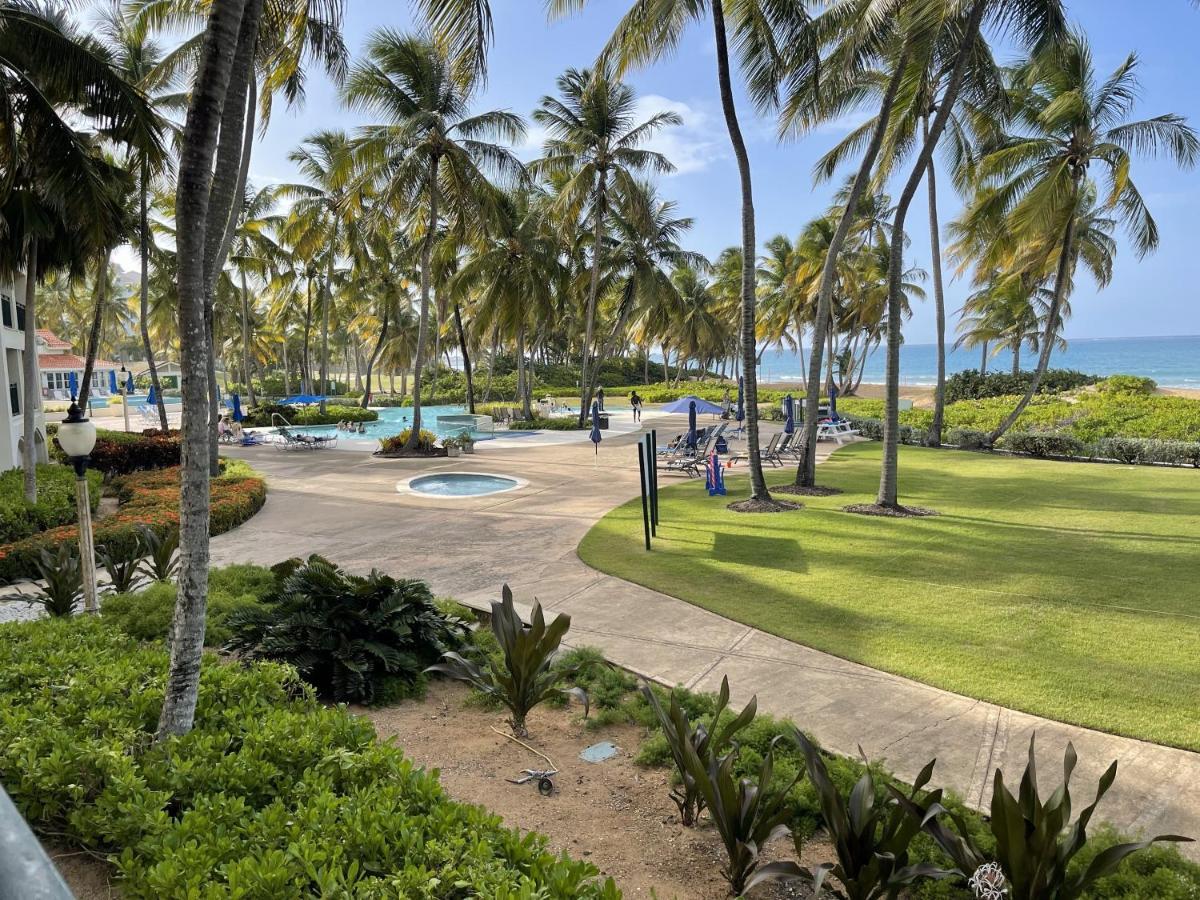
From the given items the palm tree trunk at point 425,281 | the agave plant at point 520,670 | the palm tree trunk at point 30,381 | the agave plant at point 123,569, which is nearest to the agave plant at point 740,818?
the agave plant at point 520,670

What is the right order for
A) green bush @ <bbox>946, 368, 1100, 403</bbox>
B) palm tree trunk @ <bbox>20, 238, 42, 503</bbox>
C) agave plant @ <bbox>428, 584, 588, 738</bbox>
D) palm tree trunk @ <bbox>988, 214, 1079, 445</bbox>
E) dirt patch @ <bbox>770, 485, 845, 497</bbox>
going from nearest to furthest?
agave plant @ <bbox>428, 584, 588, 738</bbox> → palm tree trunk @ <bbox>20, 238, 42, 503</bbox> → dirt patch @ <bbox>770, 485, 845, 497</bbox> → palm tree trunk @ <bbox>988, 214, 1079, 445</bbox> → green bush @ <bbox>946, 368, 1100, 403</bbox>

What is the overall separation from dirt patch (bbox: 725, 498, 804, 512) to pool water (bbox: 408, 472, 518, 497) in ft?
16.4

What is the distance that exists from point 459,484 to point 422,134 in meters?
9.89

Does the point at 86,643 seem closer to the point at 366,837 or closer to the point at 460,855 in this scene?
the point at 366,837

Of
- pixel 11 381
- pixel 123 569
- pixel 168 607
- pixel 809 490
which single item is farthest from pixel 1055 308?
pixel 11 381

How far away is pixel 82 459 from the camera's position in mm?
5746

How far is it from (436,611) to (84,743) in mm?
2781

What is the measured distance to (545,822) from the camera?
12.1 feet

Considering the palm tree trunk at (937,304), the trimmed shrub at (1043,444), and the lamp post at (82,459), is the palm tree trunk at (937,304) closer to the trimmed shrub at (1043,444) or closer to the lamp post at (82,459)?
the trimmed shrub at (1043,444)

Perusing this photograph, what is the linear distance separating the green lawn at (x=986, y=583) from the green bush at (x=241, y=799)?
3.81 metres

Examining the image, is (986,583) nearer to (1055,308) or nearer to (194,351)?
(194,351)

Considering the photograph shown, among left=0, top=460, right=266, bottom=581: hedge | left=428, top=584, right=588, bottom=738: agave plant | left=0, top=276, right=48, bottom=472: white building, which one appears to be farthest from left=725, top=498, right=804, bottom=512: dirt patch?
left=0, top=276, right=48, bottom=472: white building

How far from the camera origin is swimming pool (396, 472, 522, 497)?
15.1 m

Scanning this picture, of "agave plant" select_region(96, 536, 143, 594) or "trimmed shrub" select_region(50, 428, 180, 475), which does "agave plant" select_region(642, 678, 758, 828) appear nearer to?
"agave plant" select_region(96, 536, 143, 594)
